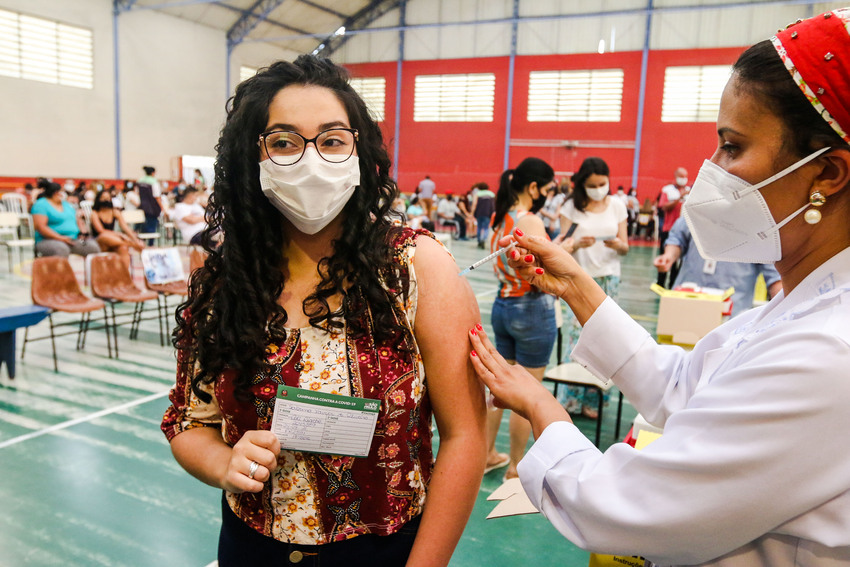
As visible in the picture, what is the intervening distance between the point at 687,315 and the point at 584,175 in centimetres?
119

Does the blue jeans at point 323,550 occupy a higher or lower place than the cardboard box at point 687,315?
lower

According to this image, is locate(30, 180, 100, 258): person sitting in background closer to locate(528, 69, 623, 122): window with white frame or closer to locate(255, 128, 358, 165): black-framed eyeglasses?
locate(255, 128, 358, 165): black-framed eyeglasses

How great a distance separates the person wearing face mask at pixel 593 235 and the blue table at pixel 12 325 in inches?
161

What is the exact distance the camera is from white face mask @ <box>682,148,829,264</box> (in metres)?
0.98

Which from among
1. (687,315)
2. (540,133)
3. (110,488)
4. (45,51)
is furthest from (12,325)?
(540,133)

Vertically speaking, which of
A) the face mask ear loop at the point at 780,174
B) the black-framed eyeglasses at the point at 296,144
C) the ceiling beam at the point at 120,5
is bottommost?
the face mask ear loop at the point at 780,174

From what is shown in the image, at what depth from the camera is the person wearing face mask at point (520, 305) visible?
3.17 metres

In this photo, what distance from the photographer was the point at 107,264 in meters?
5.77

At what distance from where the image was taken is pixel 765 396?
30.4 inches

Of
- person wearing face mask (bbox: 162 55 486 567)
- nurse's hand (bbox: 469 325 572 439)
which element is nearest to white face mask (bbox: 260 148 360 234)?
person wearing face mask (bbox: 162 55 486 567)

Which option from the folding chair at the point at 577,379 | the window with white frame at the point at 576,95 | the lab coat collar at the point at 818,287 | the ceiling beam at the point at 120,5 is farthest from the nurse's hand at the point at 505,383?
the ceiling beam at the point at 120,5

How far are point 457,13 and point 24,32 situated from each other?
12995 mm

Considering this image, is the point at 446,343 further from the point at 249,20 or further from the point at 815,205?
the point at 249,20

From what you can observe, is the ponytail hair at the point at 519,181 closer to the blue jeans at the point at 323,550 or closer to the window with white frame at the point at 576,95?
the blue jeans at the point at 323,550
